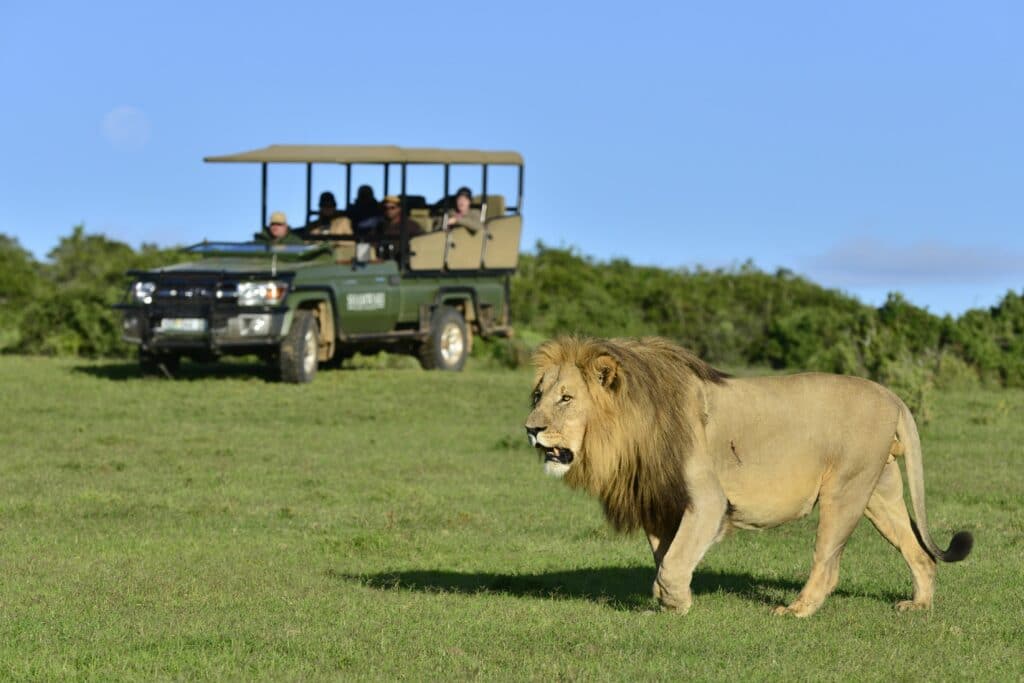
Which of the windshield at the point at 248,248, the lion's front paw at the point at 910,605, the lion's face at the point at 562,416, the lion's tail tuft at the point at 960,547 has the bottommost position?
the lion's front paw at the point at 910,605

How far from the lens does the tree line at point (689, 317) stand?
26.3 m

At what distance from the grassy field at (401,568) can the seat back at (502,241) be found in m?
6.36

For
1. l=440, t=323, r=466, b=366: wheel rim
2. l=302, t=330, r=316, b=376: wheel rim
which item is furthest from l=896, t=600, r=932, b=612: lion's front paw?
l=440, t=323, r=466, b=366: wheel rim

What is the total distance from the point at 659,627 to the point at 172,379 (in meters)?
15.1

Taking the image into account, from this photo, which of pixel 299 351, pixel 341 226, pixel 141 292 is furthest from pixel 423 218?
pixel 141 292

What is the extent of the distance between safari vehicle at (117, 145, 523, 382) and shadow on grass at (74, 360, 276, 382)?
27cm

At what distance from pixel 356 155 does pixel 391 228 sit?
3.77 ft

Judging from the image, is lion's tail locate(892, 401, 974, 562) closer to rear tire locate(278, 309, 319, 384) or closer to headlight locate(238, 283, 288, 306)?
headlight locate(238, 283, 288, 306)

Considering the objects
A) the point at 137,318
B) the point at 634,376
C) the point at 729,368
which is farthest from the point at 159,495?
the point at 729,368

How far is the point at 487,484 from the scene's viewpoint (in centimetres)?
1430

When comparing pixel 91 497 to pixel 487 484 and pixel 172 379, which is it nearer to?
pixel 487 484

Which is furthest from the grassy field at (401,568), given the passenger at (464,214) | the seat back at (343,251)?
the passenger at (464,214)

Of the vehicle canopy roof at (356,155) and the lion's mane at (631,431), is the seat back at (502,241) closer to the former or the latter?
the vehicle canopy roof at (356,155)

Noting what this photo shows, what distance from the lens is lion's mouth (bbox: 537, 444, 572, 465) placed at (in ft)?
25.7
